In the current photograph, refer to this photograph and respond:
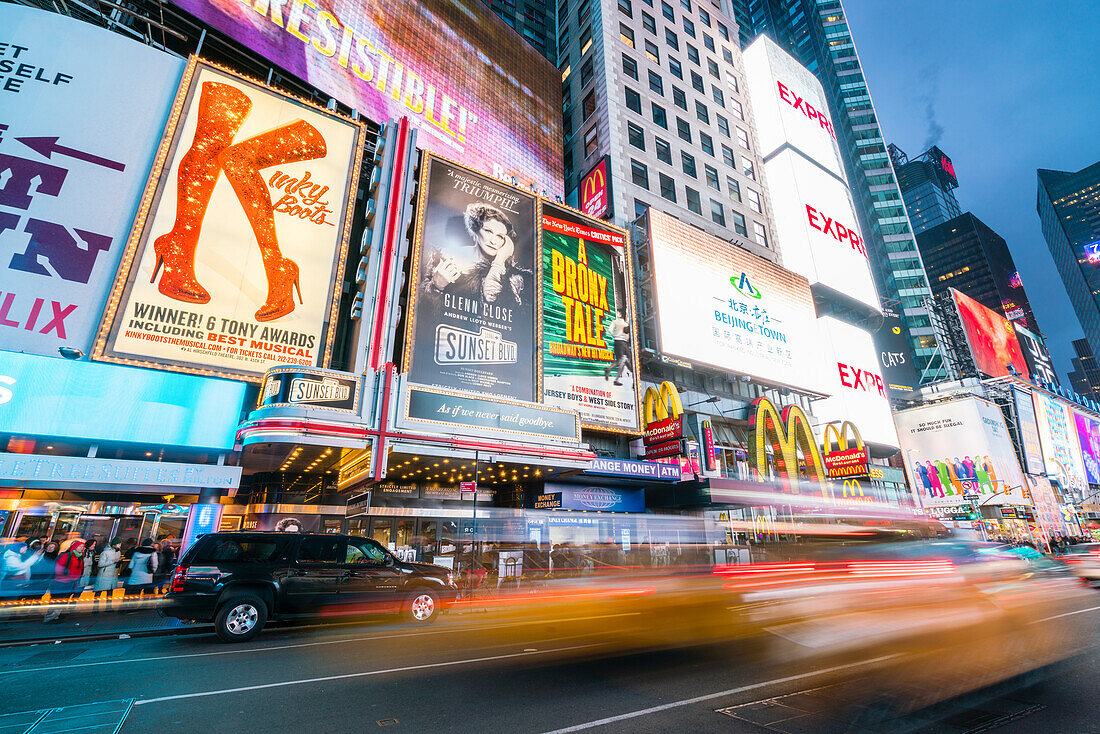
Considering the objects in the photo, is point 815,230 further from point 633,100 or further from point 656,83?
point 633,100

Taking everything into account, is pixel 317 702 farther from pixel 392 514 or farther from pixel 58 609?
pixel 392 514

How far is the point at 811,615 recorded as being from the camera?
29.8 ft

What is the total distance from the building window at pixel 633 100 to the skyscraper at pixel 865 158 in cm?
3934

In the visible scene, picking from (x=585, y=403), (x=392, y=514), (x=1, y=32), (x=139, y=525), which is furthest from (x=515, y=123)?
(x=139, y=525)

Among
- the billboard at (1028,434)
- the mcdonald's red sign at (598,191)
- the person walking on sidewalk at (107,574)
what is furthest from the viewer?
the billboard at (1028,434)

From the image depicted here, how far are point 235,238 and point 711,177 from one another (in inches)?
1448

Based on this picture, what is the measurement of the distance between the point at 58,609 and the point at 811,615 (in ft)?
59.0

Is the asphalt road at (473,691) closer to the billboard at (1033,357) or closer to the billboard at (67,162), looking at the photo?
the billboard at (67,162)

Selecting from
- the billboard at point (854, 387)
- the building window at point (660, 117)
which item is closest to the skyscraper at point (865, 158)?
the billboard at point (854, 387)

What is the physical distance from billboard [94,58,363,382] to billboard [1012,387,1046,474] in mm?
73710

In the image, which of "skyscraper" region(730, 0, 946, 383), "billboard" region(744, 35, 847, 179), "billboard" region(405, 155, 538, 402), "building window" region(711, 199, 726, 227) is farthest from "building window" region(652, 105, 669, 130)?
"skyscraper" region(730, 0, 946, 383)

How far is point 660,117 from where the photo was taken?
4050 centimetres

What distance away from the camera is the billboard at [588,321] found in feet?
80.1

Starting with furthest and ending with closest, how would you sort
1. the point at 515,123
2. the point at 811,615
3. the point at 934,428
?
the point at 934,428, the point at 515,123, the point at 811,615
